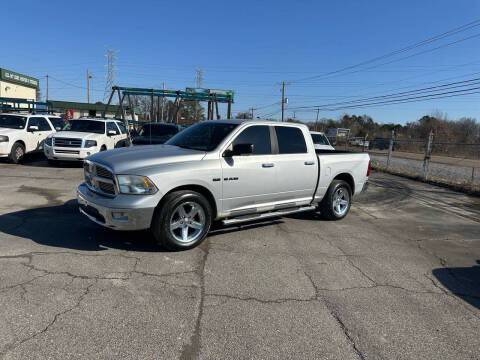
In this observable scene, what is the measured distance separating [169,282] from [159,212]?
985 mm

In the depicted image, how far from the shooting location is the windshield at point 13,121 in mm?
12523

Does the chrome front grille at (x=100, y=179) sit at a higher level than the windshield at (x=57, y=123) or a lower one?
lower

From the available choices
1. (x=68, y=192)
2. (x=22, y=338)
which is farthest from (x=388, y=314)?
(x=68, y=192)

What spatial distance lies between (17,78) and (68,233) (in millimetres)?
47544

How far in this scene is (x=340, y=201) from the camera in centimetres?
673

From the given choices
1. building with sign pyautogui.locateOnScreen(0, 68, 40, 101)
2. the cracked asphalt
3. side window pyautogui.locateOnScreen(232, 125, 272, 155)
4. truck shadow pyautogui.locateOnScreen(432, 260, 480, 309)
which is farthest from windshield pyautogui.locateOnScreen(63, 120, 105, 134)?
building with sign pyautogui.locateOnScreen(0, 68, 40, 101)

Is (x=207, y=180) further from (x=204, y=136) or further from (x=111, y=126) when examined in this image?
(x=111, y=126)

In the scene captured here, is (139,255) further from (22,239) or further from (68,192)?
(68,192)

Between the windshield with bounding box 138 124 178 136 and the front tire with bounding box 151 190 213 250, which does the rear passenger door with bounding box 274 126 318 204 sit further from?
the windshield with bounding box 138 124 178 136

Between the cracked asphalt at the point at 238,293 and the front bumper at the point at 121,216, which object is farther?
the front bumper at the point at 121,216

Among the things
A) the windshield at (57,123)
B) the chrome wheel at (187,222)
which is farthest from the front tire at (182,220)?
the windshield at (57,123)

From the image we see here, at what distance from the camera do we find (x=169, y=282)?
3.65 meters

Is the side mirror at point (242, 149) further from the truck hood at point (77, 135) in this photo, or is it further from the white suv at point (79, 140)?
the truck hood at point (77, 135)

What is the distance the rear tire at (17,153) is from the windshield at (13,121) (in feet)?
2.77
